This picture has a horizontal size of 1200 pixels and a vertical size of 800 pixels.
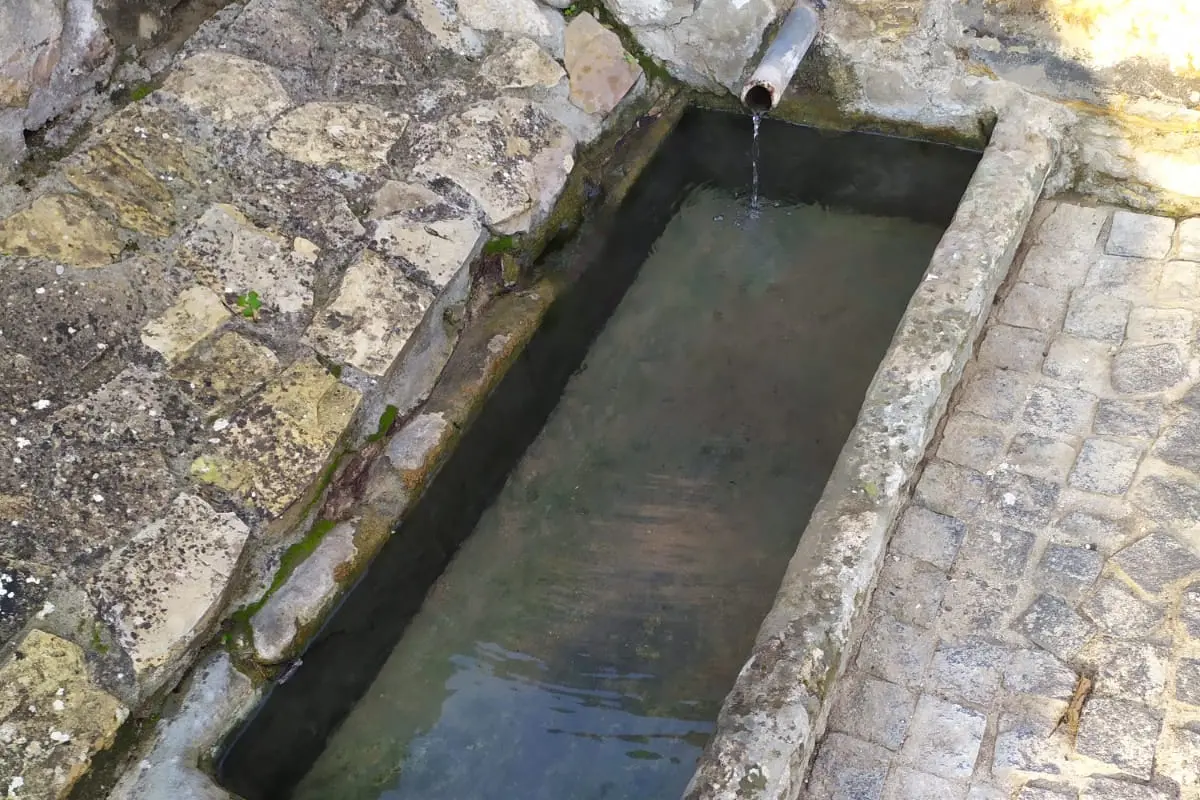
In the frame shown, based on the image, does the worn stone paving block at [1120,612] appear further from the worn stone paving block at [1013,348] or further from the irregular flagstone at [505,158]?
the irregular flagstone at [505,158]

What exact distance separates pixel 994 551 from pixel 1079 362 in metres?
0.75

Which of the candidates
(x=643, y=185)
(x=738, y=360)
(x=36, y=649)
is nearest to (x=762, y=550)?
(x=738, y=360)

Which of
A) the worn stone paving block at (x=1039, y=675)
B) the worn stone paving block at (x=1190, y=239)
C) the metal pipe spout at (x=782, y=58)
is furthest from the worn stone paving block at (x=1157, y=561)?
the metal pipe spout at (x=782, y=58)

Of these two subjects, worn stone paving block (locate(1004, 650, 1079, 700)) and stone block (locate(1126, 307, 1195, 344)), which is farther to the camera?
stone block (locate(1126, 307, 1195, 344))

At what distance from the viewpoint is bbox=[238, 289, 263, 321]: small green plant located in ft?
9.87

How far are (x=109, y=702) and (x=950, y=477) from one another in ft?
7.35

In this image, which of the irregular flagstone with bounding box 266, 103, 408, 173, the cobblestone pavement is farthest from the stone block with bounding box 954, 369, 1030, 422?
the irregular flagstone with bounding box 266, 103, 408, 173

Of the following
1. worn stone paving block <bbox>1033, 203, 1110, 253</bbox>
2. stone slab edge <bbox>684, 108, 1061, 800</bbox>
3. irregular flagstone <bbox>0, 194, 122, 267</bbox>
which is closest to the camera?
stone slab edge <bbox>684, 108, 1061, 800</bbox>

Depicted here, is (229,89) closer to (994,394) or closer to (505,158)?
(505,158)

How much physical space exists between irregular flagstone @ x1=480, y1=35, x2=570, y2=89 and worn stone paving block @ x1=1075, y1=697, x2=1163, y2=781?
2.62m

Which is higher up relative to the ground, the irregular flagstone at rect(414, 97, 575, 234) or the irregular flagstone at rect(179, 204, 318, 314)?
the irregular flagstone at rect(414, 97, 575, 234)

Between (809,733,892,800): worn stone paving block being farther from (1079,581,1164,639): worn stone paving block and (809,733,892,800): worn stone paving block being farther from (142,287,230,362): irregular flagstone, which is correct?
(142,287,230,362): irregular flagstone

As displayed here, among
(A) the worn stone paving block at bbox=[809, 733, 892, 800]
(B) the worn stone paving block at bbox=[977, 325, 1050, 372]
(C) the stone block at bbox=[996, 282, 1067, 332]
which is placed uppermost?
(C) the stone block at bbox=[996, 282, 1067, 332]

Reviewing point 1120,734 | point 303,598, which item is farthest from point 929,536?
point 303,598
